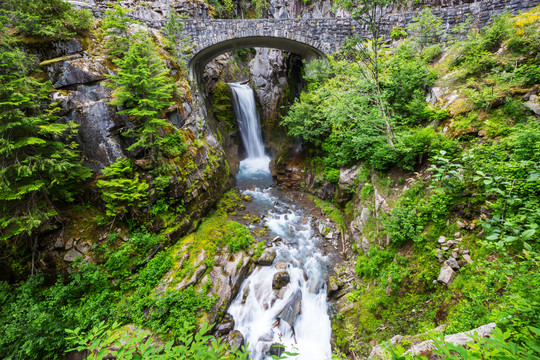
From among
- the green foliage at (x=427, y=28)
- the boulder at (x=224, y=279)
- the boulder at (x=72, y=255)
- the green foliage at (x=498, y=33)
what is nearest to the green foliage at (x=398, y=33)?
the green foliage at (x=427, y=28)

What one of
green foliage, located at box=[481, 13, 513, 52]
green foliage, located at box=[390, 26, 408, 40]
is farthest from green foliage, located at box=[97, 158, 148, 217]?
green foliage, located at box=[390, 26, 408, 40]

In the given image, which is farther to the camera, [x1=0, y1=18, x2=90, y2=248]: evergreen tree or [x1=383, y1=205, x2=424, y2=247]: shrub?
[x1=383, y1=205, x2=424, y2=247]: shrub

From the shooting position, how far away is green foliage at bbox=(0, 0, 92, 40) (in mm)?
6270

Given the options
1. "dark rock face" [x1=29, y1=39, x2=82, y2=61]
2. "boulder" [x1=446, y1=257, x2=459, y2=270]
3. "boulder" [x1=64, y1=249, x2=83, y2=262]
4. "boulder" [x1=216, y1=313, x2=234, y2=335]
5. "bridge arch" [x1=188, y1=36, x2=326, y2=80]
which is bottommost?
"boulder" [x1=216, y1=313, x2=234, y2=335]

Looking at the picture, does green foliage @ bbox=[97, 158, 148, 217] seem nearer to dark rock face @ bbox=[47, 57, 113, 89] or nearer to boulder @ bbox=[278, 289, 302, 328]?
dark rock face @ bbox=[47, 57, 113, 89]

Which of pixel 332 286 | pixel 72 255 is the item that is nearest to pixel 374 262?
pixel 332 286

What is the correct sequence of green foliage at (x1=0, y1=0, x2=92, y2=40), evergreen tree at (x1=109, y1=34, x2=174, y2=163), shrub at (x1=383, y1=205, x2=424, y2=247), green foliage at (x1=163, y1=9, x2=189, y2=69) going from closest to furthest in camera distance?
1. shrub at (x1=383, y1=205, x2=424, y2=247)
2. evergreen tree at (x1=109, y1=34, x2=174, y2=163)
3. green foliage at (x1=0, y1=0, x2=92, y2=40)
4. green foliage at (x1=163, y1=9, x2=189, y2=69)

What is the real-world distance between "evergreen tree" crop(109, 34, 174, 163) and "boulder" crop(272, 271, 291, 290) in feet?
19.7

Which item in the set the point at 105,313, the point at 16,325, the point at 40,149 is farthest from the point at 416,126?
the point at 16,325

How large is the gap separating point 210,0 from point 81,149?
2470 centimetres

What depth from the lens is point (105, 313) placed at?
5418 mm

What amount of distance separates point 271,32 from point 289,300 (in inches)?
556

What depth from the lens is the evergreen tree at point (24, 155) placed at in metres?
4.94

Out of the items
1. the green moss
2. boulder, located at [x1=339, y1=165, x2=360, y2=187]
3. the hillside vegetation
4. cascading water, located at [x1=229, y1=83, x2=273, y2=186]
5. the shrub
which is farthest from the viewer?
cascading water, located at [x1=229, y1=83, x2=273, y2=186]
